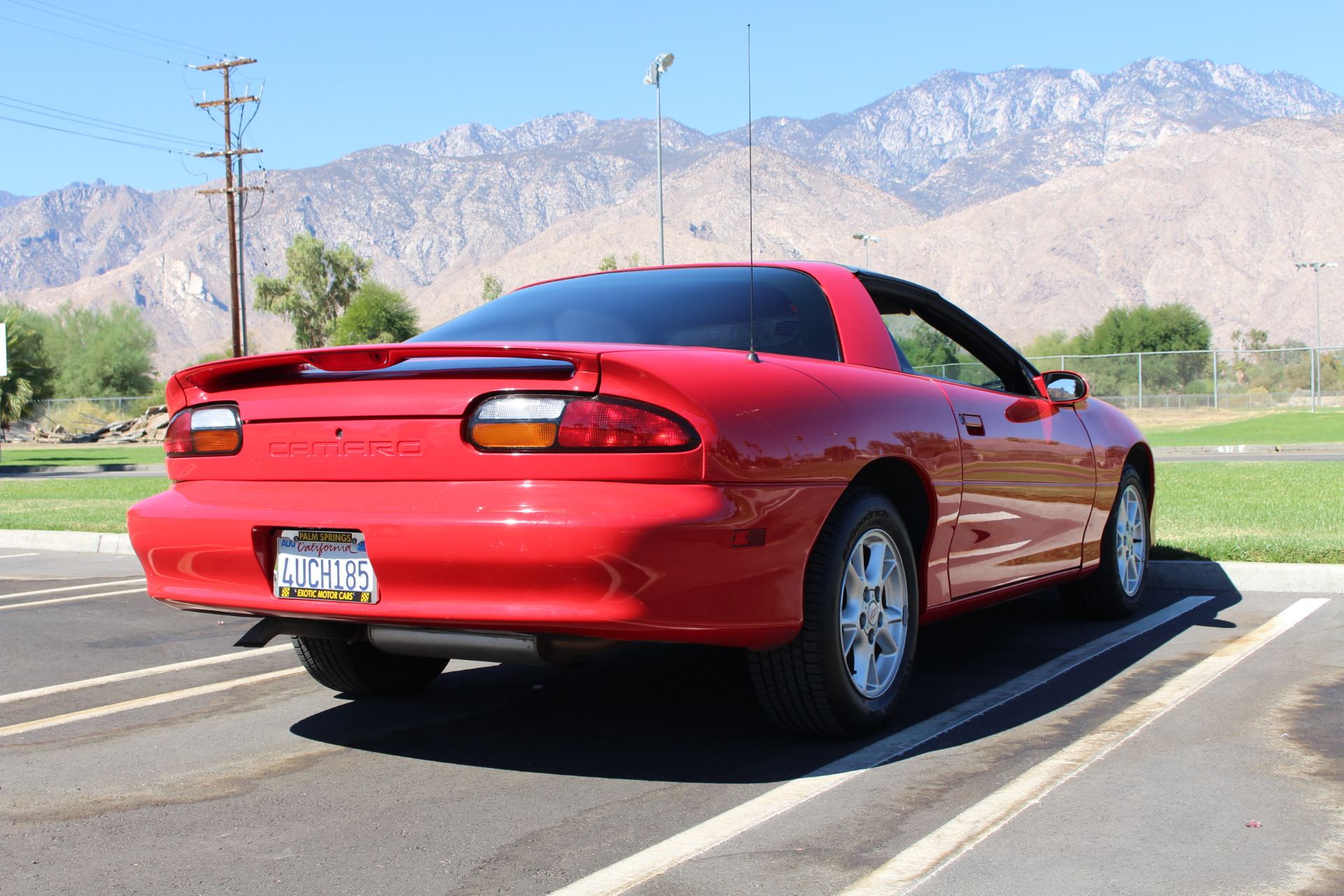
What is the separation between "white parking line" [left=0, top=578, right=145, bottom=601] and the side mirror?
238 inches

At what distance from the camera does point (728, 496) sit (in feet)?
10.6

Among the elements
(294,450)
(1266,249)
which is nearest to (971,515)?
(294,450)

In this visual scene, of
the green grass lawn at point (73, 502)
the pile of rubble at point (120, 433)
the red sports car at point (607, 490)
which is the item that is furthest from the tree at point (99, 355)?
the red sports car at point (607, 490)

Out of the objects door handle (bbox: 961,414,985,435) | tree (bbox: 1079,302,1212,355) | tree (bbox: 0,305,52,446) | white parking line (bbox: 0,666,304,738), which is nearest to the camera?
white parking line (bbox: 0,666,304,738)

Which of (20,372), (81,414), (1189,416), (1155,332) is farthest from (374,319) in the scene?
(1189,416)

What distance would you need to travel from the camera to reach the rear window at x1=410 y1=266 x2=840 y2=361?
13.3 ft

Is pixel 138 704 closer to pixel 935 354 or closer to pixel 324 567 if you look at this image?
pixel 324 567

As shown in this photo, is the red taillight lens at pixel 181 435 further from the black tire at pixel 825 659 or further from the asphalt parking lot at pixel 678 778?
the black tire at pixel 825 659

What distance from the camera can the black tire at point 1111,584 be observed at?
5.90 m

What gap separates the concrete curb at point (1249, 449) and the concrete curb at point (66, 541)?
711 inches

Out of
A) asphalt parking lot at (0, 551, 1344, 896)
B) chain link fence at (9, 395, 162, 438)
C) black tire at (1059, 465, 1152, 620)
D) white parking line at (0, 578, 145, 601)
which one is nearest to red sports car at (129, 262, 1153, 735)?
asphalt parking lot at (0, 551, 1344, 896)

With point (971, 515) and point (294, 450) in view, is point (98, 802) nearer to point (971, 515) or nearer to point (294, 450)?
point (294, 450)

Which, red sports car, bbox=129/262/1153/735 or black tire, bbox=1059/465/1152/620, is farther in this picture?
black tire, bbox=1059/465/1152/620

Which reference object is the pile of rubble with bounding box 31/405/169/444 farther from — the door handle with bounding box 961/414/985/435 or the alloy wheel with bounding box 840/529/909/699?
the alloy wheel with bounding box 840/529/909/699
